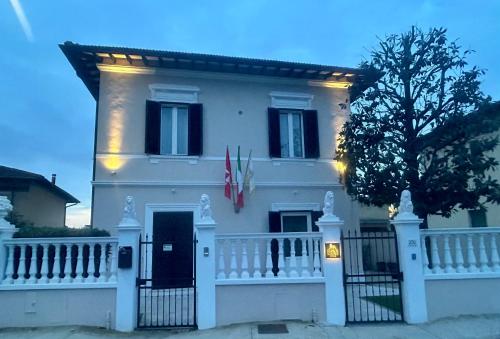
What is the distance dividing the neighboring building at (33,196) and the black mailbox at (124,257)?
23.4 ft

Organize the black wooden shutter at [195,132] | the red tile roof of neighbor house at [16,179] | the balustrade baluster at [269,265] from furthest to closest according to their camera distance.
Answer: the red tile roof of neighbor house at [16,179]
the black wooden shutter at [195,132]
the balustrade baluster at [269,265]

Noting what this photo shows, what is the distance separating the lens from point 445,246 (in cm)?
689

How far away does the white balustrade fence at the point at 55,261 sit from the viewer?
6.38 meters

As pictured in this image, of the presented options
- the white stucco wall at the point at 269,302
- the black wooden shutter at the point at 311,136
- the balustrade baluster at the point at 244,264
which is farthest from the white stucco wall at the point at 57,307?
the black wooden shutter at the point at 311,136

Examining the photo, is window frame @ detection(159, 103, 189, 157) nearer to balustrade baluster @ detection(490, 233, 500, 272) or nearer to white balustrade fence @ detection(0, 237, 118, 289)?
white balustrade fence @ detection(0, 237, 118, 289)

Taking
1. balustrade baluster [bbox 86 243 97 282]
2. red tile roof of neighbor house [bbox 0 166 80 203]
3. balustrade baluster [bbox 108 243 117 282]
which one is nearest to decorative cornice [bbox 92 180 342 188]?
balustrade baluster [bbox 86 243 97 282]

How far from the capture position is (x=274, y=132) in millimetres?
11453

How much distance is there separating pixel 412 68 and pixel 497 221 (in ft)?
24.6

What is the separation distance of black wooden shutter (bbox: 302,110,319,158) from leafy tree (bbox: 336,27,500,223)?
2.04 metres

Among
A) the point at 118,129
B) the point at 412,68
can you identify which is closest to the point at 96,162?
→ the point at 118,129

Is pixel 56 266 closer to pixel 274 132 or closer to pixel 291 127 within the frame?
pixel 274 132

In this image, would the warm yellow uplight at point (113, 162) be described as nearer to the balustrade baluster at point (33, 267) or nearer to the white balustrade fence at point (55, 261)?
the white balustrade fence at point (55, 261)

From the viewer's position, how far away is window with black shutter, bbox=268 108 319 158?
11453 mm

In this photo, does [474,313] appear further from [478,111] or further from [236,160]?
[236,160]
